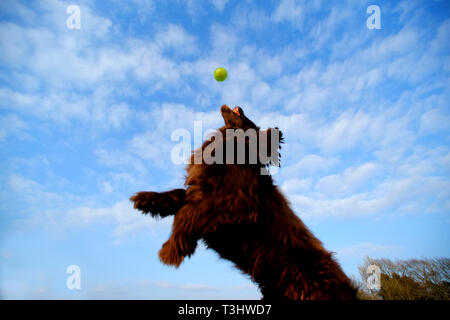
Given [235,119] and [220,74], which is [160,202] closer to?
[235,119]

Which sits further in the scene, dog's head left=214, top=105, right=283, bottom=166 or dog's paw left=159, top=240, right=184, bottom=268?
dog's head left=214, top=105, right=283, bottom=166

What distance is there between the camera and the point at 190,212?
2.52 meters

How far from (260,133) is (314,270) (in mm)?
1695

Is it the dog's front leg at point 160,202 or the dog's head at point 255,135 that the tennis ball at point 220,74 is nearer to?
the dog's head at point 255,135

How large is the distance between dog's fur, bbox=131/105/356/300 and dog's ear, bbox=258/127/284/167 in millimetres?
463

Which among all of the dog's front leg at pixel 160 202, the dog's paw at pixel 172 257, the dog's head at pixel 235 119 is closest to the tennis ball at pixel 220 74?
the dog's head at pixel 235 119

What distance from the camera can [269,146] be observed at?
126 inches

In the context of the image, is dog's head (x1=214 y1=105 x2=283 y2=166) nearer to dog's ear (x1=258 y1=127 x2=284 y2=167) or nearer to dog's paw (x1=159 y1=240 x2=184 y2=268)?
dog's ear (x1=258 y1=127 x2=284 y2=167)

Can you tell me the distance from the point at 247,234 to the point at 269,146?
3.85ft

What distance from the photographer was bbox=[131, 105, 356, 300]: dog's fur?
2451 millimetres

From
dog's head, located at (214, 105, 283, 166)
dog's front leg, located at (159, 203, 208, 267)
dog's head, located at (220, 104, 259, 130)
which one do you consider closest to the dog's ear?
dog's head, located at (214, 105, 283, 166)

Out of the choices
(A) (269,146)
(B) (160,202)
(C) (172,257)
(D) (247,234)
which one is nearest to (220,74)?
(A) (269,146)

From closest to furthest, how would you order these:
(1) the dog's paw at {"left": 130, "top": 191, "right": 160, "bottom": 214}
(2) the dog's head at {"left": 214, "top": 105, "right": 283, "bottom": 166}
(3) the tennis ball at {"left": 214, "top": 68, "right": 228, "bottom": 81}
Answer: (1) the dog's paw at {"left": 130, "top": 191, "right": 160, "bottom": 214} → (2) the dog's head at {"left": 214, "top": 105, "right": 283, "bottom": 166} → (3) the tennis ball at {"left": 214, "top": 68, "right": 228, "bottom": 81}
